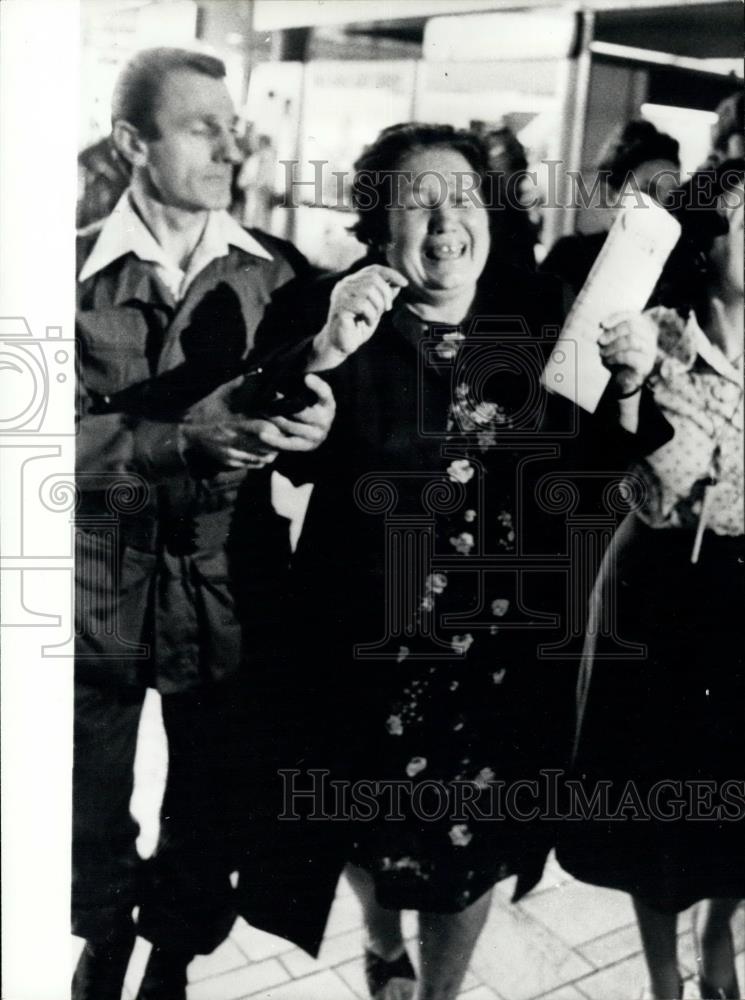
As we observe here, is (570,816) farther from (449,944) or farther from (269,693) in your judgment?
(269,693)

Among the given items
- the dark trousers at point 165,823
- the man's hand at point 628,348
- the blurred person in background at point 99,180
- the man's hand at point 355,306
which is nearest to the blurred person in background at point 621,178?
the man's hand at point 628,348

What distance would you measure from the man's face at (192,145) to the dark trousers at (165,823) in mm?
1080

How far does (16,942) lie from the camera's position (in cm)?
220

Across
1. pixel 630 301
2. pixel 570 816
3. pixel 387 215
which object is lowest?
pixel 570 816

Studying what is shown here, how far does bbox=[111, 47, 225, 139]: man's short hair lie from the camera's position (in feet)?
6.56

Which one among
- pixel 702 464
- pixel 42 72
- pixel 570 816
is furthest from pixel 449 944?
pixel 42 72

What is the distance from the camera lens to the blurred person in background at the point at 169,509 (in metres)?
2.05

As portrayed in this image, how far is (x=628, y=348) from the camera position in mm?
2160

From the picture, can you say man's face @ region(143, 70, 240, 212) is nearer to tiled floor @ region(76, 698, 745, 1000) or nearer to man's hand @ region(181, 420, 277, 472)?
man's hand @ region(181, 420, 277, 472)

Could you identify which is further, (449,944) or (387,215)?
(449,944)

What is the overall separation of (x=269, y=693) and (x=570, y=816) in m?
0.76

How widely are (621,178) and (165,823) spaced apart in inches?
69.7

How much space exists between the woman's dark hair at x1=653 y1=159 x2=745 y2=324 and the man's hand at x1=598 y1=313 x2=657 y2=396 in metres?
0.07

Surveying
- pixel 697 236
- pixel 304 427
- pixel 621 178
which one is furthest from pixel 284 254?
pixel 697 236
